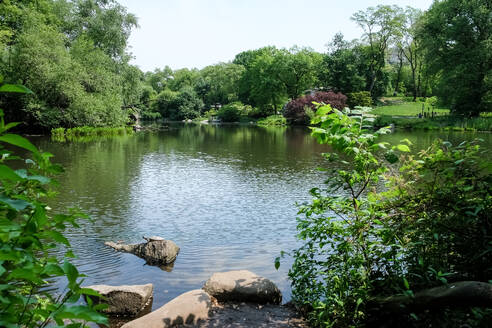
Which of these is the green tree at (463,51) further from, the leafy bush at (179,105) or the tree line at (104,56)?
the leafy bush at (179,105)

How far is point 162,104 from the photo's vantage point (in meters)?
85.4

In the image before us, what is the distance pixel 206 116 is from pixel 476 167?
84582 mm

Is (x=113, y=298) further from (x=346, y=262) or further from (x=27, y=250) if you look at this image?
(x=27, y=250)

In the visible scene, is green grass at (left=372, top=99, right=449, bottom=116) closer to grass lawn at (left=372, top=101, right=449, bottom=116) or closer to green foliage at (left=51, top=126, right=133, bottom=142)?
grass lawn at (left=372, top=101, right=449, bottom=116)

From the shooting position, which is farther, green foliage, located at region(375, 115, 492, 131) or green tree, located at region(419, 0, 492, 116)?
green tree, located at region(419, 0, 492, 116)

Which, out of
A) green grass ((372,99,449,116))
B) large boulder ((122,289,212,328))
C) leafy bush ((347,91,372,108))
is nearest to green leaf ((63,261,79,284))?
large boulder ((122,289,212,328))

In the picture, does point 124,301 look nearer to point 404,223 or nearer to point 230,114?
point 404,223

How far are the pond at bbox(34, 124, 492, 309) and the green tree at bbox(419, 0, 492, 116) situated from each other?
26.5m

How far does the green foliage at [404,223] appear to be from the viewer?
4.09m

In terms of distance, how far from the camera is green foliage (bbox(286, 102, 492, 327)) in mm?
4090

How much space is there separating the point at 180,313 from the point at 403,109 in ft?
196

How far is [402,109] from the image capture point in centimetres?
5900

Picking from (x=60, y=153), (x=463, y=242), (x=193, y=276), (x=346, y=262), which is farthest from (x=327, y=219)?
(x=60, y=153)

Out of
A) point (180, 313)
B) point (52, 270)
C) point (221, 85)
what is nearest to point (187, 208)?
point (180, 313)
